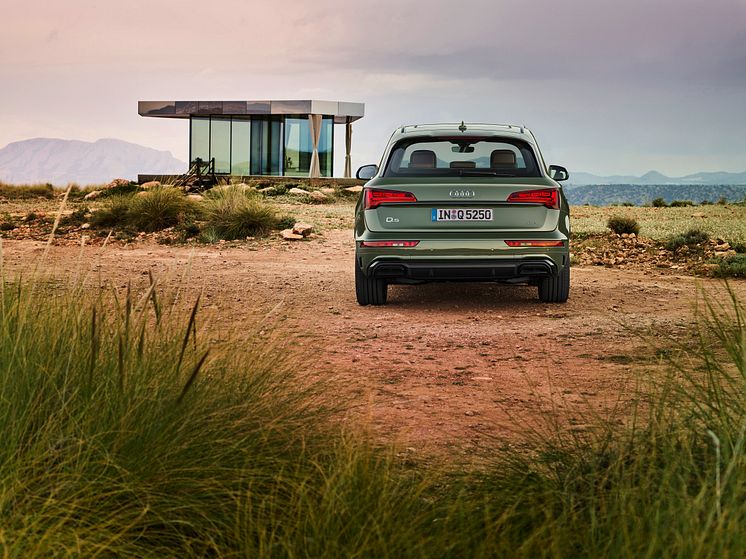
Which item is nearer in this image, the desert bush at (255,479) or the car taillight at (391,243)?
the desert bush at (255,479)

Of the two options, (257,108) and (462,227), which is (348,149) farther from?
(462,227)

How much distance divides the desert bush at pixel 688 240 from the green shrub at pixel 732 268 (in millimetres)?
1925

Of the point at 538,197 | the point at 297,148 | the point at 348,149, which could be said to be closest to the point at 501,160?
the point at 538,197

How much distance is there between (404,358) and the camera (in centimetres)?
775

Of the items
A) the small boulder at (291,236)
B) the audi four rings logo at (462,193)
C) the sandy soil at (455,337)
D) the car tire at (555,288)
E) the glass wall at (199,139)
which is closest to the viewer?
the sandy soil at (455,337)

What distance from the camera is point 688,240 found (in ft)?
53.7

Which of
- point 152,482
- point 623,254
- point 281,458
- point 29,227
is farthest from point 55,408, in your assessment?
point 29,227

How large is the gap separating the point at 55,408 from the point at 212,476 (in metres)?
0.64

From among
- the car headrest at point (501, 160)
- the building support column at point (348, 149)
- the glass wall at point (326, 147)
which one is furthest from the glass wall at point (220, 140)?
the car headrest at point (501, 160)

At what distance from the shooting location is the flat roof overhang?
4462cm

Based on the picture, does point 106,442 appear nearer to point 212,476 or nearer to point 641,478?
point 212,476

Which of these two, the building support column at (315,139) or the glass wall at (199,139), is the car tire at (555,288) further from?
the glass wall at (199,139)

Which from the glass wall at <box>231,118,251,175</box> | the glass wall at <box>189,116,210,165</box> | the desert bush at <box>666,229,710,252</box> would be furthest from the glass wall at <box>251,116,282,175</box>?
the desert bush at <box>666,229,710,252</box>

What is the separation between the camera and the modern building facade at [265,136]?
4522 cm
